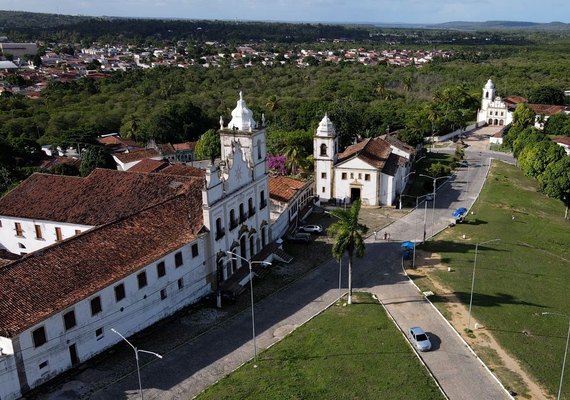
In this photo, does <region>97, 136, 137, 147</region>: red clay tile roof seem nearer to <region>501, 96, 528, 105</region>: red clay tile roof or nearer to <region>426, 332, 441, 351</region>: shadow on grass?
<region>426, 332, 441, 351</region>: shadow on grass

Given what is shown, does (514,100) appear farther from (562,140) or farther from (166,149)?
(166,149)

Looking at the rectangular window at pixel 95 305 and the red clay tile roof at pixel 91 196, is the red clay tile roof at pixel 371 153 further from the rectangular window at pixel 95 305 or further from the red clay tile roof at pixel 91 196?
the rectangular window at pixel 95 305

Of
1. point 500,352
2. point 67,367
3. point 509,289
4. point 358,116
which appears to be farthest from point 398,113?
point 67,367

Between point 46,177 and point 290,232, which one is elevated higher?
point 46,177

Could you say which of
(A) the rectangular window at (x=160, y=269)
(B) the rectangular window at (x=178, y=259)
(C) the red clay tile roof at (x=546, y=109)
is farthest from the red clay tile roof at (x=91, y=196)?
(C) the red clay tile roof at (x=546, y=109)

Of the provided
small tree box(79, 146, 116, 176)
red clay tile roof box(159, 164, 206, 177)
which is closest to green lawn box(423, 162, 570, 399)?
red clay tile roof box(159, 164, 206, 177)

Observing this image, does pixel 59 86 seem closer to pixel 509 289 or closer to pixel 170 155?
pixel 170 155

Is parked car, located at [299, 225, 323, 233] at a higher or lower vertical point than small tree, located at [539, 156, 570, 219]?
lower
